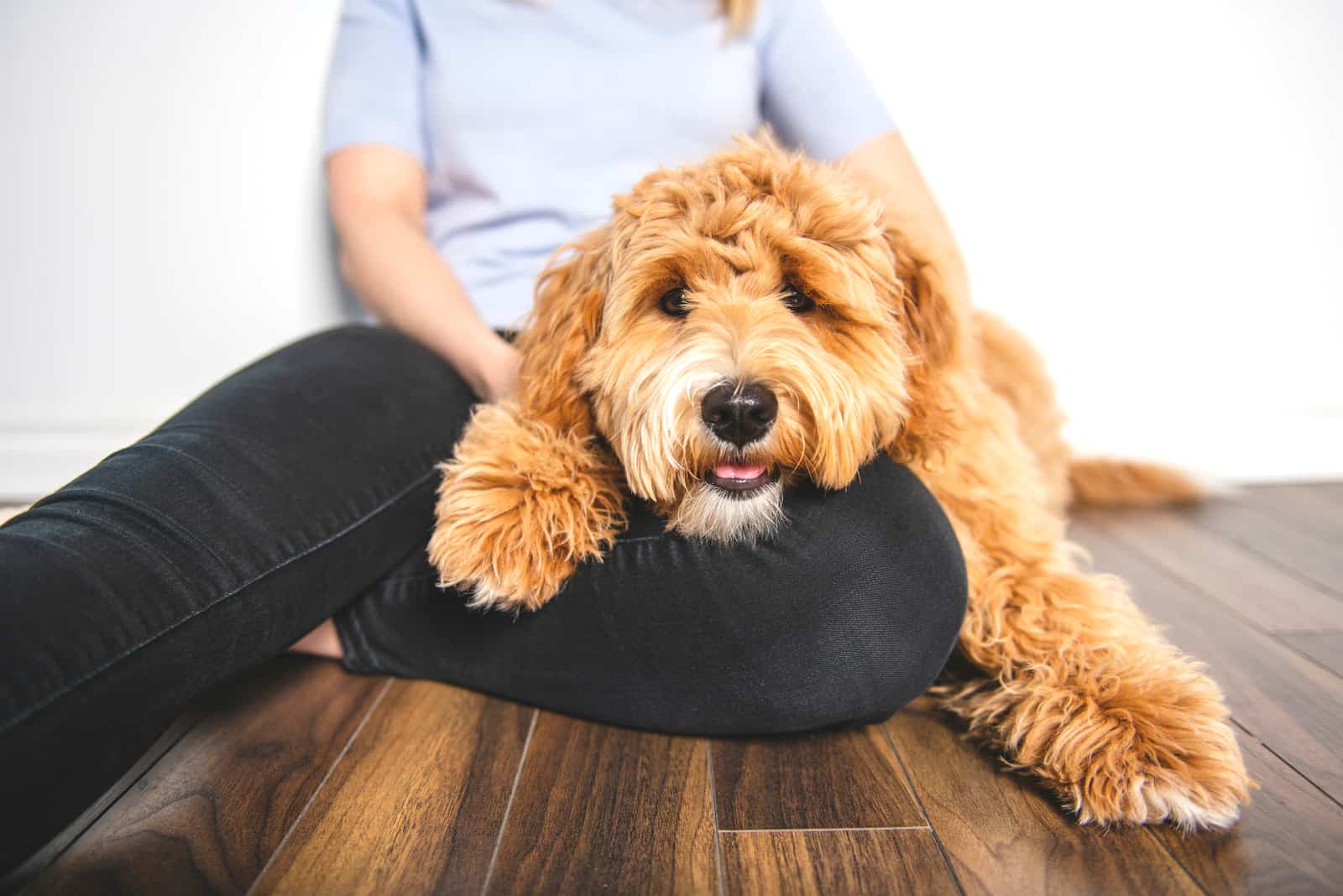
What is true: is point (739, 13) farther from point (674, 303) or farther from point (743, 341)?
point (743, 341)

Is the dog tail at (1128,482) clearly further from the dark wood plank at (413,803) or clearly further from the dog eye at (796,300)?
the dark wood plank at (413,803)

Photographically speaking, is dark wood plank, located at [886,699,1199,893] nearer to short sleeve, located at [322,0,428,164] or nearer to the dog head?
the dog head

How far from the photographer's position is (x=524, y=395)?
145 cm

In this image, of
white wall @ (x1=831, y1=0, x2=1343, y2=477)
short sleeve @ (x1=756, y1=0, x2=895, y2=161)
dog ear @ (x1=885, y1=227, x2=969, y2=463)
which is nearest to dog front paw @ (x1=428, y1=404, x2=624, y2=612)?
dog ear @ (x1=885, y1=227, x2=969, y2=463)

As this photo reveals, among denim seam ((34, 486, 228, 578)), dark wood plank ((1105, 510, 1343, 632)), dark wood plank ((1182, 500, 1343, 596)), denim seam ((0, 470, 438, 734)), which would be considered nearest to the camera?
denim seam ((0, 470, 438, 734))

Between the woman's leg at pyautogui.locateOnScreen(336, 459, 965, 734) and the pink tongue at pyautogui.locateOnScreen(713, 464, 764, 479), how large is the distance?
0.51ft

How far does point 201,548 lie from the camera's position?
1.26 m

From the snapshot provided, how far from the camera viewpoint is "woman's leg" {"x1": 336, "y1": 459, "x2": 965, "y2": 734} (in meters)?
1.38

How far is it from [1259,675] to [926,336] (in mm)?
965

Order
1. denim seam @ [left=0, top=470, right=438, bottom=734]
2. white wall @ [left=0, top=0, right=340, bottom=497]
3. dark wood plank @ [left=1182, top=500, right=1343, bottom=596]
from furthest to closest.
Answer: white wall @ [left=0, top=0, right=340, bottom=497] < dark wood plank @ [left=1182, top=500, right=1343, bottom=596] < denim seam @ [left=0, top=470, right=438, bottom=734]

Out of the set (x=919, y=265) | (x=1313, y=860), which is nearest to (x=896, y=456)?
(x=919, y=265)

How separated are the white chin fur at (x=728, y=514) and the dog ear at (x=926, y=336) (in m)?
0.27

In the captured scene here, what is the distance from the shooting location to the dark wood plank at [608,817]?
1130 mm

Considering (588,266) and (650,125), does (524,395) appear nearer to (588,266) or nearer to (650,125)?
(588,266)
